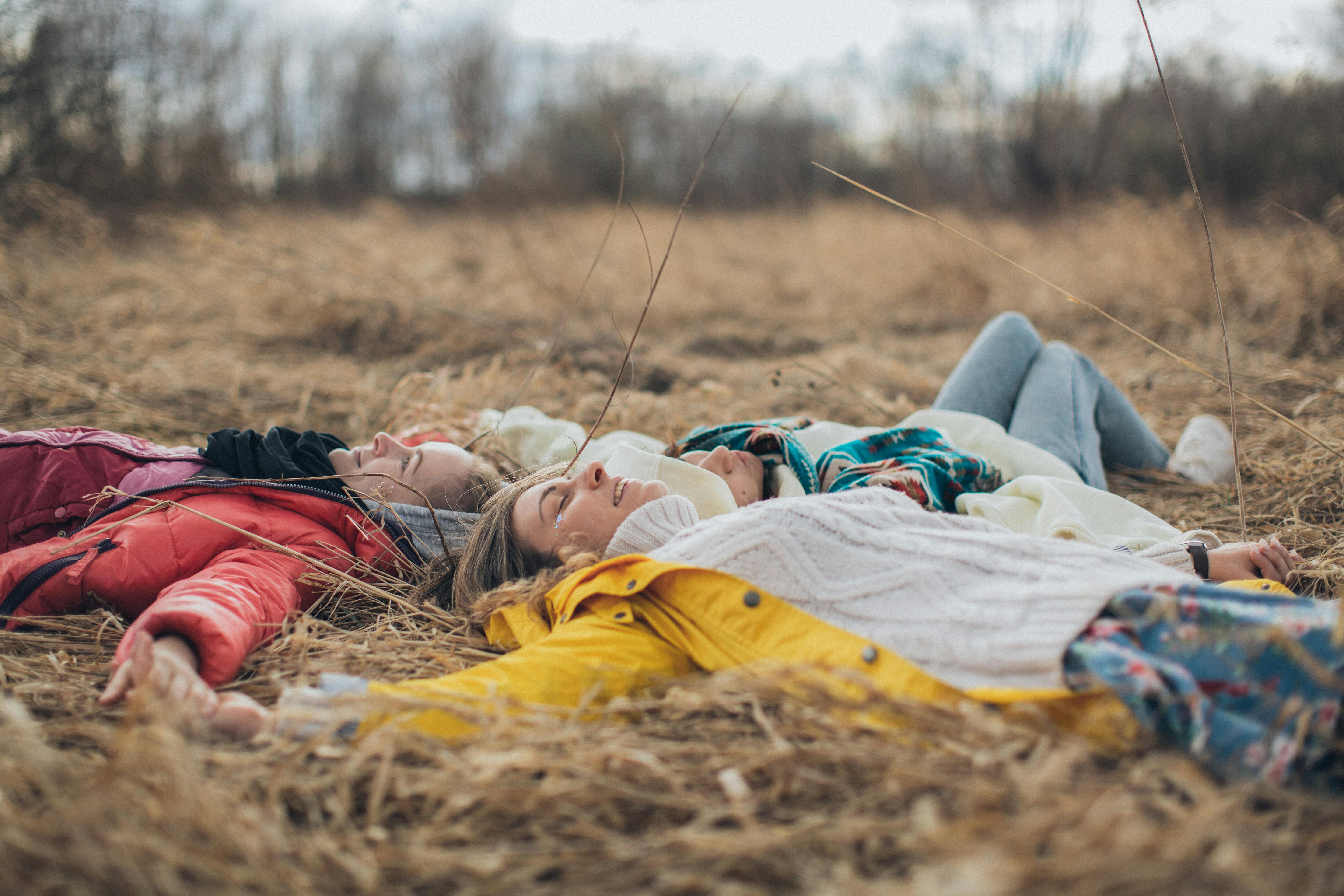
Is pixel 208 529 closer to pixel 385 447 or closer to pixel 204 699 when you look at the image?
pixel 385 447

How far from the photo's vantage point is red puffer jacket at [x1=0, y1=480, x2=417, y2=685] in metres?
1.56

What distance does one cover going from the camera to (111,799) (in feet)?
3.20

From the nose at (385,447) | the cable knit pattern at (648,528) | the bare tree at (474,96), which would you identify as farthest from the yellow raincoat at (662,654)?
the bare tree at (474,96)

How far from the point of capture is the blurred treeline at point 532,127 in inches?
231

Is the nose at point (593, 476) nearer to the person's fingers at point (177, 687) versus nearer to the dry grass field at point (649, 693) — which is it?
the dry grass field at point (649, 693)

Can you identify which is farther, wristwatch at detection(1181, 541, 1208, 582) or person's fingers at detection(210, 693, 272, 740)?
wristwatch at detection(1181, 541, 1208, 582)

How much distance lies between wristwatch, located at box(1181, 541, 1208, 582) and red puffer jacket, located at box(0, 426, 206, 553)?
9.17 feet

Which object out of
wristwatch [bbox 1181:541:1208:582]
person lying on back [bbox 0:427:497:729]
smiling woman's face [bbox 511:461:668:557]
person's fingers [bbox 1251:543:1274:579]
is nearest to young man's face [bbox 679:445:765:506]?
smiling woman's face [bbox 511:461:668:557]

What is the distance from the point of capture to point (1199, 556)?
1839 mm

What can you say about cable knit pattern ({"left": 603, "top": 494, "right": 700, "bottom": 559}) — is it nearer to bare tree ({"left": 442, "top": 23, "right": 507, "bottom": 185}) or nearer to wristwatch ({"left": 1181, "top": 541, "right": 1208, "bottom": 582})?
wristwatch ({"left": 1181, "top": 541, "right": 1208, "bottom": 582})

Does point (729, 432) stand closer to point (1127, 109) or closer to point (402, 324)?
point (402, 324)

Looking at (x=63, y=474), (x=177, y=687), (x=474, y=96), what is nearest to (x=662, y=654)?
(x=177, y=687)

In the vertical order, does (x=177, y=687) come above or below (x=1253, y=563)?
below

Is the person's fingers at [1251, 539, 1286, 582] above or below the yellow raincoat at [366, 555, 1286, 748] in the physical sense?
above
